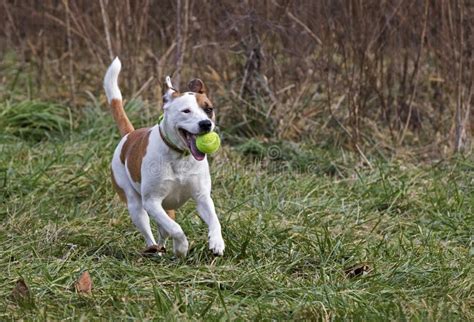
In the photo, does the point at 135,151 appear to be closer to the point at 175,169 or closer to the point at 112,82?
the point at 175,169

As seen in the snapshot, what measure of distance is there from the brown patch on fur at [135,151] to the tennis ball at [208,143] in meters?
0.52

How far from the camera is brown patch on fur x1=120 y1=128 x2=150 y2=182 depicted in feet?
18.8

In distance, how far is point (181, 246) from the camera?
5477 millimetres

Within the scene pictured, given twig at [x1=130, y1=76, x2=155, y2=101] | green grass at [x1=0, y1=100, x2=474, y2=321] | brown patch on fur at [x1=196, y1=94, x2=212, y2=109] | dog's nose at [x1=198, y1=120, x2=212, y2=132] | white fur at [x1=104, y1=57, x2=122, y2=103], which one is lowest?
twig at [x1=130, y1=76, x2=155, y2=101]

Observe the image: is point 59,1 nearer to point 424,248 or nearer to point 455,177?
A: point 455,177

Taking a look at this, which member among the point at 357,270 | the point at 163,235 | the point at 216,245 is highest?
the point at 216,245

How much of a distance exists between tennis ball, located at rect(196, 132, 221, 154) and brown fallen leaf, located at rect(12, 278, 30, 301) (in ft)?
3.75

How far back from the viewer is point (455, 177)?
7719mm

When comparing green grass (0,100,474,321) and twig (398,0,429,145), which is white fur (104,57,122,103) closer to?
green grass (0,100,474,321)

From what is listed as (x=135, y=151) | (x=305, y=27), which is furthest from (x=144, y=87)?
(x=135, y=151)

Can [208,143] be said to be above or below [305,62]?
above

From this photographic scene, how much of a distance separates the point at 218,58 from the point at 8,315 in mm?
5369

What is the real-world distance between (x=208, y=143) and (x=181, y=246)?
615 millimetres

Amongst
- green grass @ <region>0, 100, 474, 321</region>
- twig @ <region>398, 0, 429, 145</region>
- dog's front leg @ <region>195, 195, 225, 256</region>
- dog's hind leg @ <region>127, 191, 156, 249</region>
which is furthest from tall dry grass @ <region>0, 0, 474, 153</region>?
dog's front leg @ <region>195, 195, 225, 256</region>
